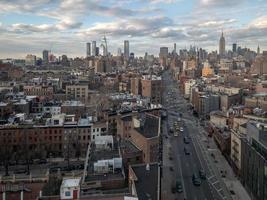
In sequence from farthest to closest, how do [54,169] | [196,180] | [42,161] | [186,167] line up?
[42,161], [186,167], [54,169], [196,180]

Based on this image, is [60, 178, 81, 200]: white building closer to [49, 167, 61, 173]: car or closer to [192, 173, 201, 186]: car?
[192, 173, 201, 186]: car

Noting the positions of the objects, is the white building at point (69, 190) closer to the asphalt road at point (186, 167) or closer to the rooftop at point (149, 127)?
the asphalt road at point (186, 167)

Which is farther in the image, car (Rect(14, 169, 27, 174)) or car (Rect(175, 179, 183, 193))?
car (Rect(14, 169, 27, 174))

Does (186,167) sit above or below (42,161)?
above

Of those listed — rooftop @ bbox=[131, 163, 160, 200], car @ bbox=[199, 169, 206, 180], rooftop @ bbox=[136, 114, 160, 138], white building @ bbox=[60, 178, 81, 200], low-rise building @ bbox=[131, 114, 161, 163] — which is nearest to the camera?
rooftop @ bbox=[131, 163, 160, 200]

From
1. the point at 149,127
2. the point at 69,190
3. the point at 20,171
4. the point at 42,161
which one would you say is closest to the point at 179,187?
the point at 149,127

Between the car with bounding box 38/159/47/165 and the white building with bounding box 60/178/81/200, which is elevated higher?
the white building with bounding box 60/178/81/200

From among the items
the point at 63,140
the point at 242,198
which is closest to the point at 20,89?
the point at 63,140

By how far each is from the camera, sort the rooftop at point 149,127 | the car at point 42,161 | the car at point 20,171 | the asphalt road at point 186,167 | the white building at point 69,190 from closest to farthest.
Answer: the white building at point 69,190, the asphalt road at point 186,167, the rooftop at point 149,127, the car at point 20,171, the car at point 42,161

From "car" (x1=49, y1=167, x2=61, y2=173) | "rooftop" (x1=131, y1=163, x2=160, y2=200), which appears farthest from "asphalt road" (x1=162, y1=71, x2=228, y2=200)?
Answer: "car" (x1=49, y1=167, x2=61, y2=173)

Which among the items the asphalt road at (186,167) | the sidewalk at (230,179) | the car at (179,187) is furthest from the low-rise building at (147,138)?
the sidewalk at (230,179)

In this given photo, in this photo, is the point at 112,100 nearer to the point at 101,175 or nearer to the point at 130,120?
the point at 130,120

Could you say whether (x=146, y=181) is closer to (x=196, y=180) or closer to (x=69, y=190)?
(x=69, y=190)
